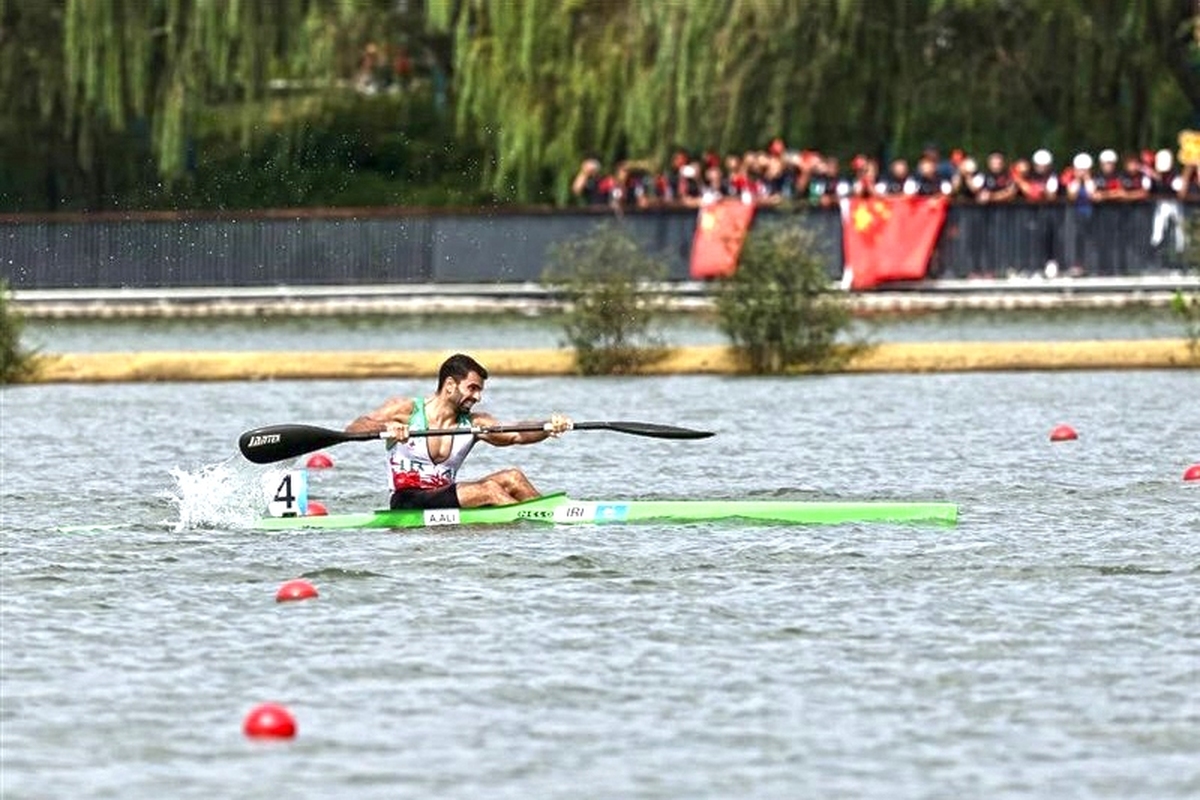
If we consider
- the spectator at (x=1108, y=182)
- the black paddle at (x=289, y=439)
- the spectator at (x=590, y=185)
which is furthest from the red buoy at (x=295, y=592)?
the spectator at (x=590, y=185)

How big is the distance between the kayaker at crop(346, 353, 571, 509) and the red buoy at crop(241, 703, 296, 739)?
743cm

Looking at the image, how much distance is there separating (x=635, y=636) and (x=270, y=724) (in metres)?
3.32

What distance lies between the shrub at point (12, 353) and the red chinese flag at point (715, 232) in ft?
39.6

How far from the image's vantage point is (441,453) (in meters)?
21.6

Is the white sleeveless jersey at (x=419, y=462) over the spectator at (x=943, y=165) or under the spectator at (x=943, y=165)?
under

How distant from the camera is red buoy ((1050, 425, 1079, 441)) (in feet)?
91.5

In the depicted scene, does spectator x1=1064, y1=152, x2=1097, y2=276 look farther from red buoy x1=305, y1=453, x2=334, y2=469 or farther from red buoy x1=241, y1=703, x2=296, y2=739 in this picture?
red buoy x1=241, y1=703, x2=296, y2=739

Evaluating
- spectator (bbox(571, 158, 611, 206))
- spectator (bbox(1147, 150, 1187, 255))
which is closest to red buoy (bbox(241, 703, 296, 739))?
spectator (bbox(1147, 150, 1187, 255))

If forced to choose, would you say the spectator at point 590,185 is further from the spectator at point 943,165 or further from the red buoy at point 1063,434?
the red buoy at point 1063,434

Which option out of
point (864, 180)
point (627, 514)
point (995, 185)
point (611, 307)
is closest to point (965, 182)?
point (995, 185)

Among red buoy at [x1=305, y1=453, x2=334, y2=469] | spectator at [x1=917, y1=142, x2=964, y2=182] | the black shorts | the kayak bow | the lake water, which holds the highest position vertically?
spectator at [x1=917, y1=142, x2=964, y2=182]

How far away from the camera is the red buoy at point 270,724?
45.6 feet

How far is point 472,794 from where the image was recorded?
12828 mm

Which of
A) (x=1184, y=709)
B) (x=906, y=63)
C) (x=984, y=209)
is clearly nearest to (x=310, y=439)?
(x=1184, y=709)
